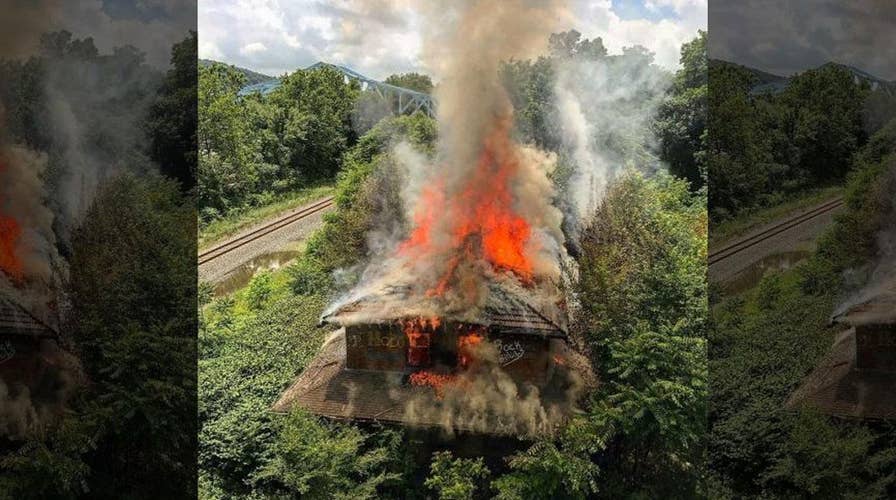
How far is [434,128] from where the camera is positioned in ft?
18.8

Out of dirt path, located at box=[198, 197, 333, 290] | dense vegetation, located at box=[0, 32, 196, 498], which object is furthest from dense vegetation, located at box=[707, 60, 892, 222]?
dense vegetation, located at box=[0, 32, 196, 498]

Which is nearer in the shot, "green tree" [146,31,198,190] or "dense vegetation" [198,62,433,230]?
"green tree" [146,31,198,190]

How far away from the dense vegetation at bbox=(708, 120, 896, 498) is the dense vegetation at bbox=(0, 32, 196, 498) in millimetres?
4112

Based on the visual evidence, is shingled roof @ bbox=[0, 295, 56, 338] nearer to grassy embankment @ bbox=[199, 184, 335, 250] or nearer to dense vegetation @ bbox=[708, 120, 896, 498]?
grassy embankment @ bbox=[199, 184, 335, 250]

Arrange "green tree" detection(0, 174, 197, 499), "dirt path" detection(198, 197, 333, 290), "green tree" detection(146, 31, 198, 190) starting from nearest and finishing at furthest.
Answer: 1. "green tree" detection(0, 174, 197, 499)
2. "green tree" detection(146, 31, 198, 190)
3. "dirt path" detection(198, 197, 333, 290)

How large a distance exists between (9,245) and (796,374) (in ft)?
18.5

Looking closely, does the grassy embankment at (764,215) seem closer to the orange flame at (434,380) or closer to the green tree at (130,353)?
the orange flame at (434,380)

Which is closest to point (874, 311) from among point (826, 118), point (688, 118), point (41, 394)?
point (826, 118)

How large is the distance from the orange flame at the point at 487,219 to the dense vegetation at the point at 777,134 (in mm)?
1430

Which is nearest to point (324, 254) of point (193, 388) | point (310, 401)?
point (310, 401)

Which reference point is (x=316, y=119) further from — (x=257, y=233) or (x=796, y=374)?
(x=796, y=374)

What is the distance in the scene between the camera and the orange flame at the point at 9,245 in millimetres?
5566

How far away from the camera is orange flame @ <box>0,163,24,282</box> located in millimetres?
5566

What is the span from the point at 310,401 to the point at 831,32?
4.54m
